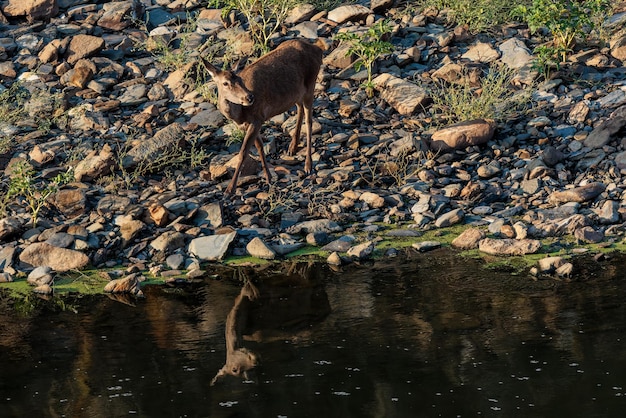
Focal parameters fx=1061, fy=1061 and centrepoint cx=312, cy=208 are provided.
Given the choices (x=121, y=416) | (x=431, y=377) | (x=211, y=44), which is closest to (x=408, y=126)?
(x=211, y=44)

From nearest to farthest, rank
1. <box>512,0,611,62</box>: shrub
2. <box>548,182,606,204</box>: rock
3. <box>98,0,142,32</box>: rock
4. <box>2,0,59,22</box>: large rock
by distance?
<box>548,182,606,204</box>: rock, <box>512,0,611,62</box>: shrub, <box>98,0,142,32</box>: rock, <box>2,0,59,22</box>: large rock

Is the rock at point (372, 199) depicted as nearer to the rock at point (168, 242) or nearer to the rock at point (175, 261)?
the rock at point (168, 242)

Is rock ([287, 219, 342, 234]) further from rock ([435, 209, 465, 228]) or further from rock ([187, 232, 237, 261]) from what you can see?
rock ([435, 209, 465, 228])

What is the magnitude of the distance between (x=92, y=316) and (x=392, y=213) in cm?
361

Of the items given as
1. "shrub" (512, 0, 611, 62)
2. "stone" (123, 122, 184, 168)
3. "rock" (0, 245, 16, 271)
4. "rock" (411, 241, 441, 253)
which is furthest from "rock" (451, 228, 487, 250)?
"shrub" (512, 0, 611, 62)

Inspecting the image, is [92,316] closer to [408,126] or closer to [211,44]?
[408,126]

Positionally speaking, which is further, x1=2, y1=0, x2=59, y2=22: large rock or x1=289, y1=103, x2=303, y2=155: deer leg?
x1=2, y1=0, x2=59, y2=22: large rock

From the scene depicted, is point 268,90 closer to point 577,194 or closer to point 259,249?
point 259,249

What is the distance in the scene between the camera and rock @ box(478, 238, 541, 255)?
33.0 feet

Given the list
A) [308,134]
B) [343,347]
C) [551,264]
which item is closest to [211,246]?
[308,134]

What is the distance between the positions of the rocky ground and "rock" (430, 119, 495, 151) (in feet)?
0.08

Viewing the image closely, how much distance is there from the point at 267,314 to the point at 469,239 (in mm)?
2523

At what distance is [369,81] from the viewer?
45.3 feet

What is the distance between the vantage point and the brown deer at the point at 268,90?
11.5 m
